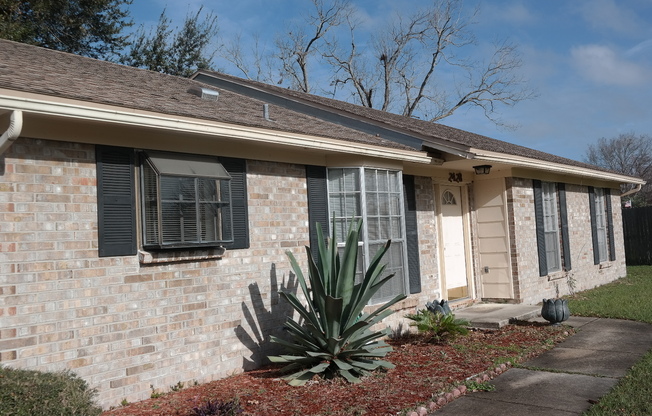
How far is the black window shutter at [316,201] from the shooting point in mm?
7551

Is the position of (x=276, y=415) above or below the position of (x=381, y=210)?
below

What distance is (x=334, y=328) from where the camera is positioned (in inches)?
242

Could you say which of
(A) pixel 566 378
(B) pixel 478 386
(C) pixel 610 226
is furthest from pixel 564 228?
(B) pixel 478 386

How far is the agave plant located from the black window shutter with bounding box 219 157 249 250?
25.0 inches

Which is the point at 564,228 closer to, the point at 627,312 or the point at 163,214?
the point at 627,312

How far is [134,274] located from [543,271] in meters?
8.54

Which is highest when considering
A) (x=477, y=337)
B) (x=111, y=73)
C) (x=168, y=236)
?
(x=111, y=73)

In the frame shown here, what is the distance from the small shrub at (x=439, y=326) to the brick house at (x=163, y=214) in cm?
66

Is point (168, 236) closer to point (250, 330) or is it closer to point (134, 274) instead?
point (134, 274)

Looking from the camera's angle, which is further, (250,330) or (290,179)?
(290,179)

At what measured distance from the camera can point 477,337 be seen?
8289 mm

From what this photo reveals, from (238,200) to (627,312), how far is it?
6.95 m

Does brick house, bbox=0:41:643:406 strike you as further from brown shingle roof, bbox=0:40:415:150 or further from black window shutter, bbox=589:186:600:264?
black window shutter, bbox=589:186:600:264

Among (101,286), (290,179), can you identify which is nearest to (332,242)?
(290,179)
